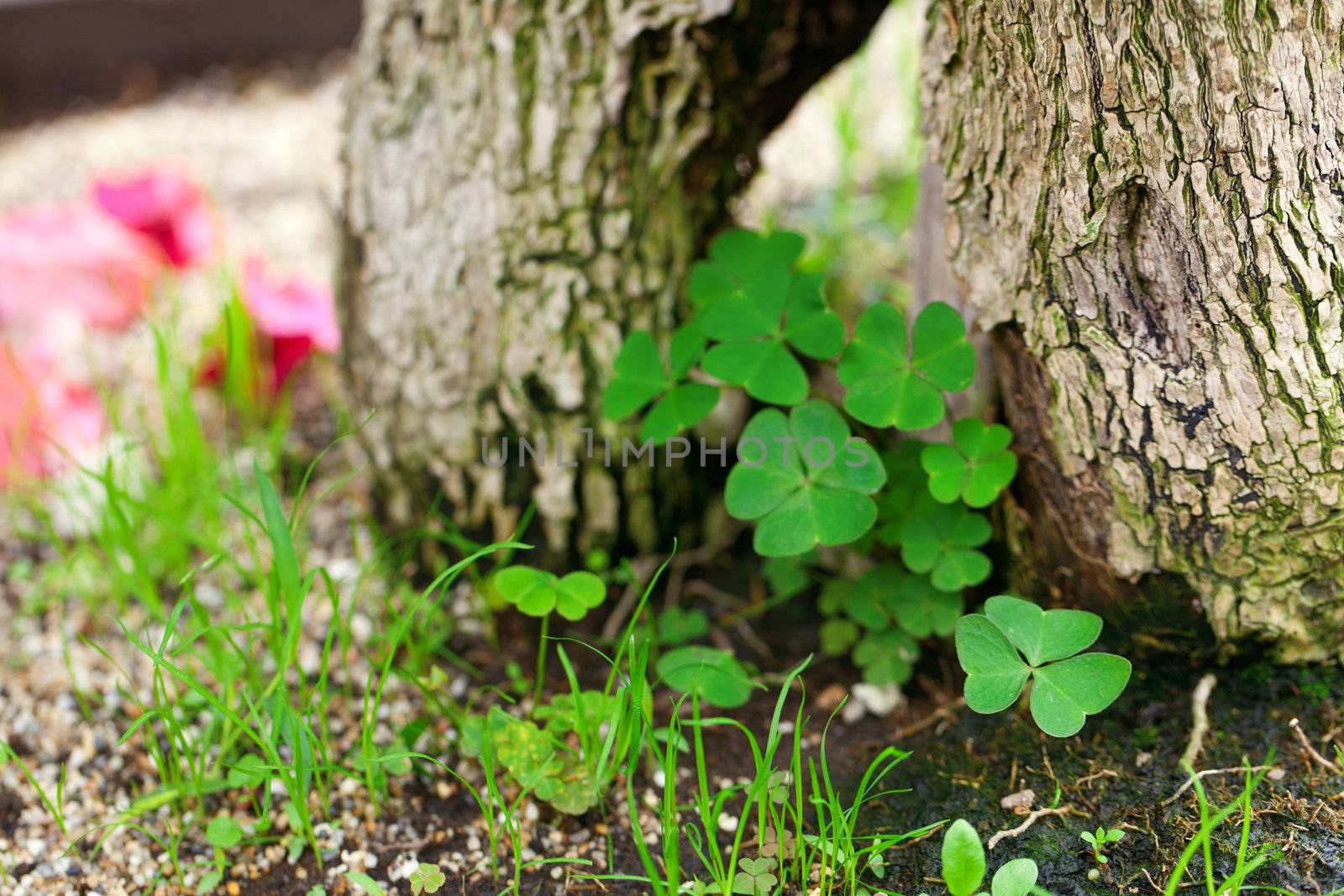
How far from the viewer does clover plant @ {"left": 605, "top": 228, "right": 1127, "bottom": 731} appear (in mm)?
1316

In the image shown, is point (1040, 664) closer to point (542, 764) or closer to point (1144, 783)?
point (1144, 783)

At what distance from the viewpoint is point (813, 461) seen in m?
1.35

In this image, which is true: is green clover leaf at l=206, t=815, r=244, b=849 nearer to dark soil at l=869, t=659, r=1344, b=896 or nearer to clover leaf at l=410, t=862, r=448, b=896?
clover leaf at l=410, t=862, r=448, b=896

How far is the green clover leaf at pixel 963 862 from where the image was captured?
3.61ft

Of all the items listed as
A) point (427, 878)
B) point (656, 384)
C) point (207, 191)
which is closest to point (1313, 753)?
point (656, 384)

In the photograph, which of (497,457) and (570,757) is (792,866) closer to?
(570,757)

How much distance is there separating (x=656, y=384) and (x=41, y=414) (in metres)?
1.16

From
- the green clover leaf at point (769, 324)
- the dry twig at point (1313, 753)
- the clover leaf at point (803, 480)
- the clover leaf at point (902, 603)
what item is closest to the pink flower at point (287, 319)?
the green clover leaf at point (769, 324)

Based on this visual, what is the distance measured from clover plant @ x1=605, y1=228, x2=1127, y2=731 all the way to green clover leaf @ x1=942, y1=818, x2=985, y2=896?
166 mm

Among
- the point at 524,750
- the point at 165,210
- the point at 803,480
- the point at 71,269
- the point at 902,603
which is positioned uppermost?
the point at 165,210

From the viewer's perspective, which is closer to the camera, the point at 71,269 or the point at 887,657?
the point at 887,657

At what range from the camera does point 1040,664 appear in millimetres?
1204

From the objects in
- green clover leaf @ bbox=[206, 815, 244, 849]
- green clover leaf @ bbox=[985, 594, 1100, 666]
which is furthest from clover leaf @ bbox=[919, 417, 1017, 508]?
green clover leaf @ bbox=[206, 815, 244, 849]

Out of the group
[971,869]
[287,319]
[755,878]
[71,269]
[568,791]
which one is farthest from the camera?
[71,269]
